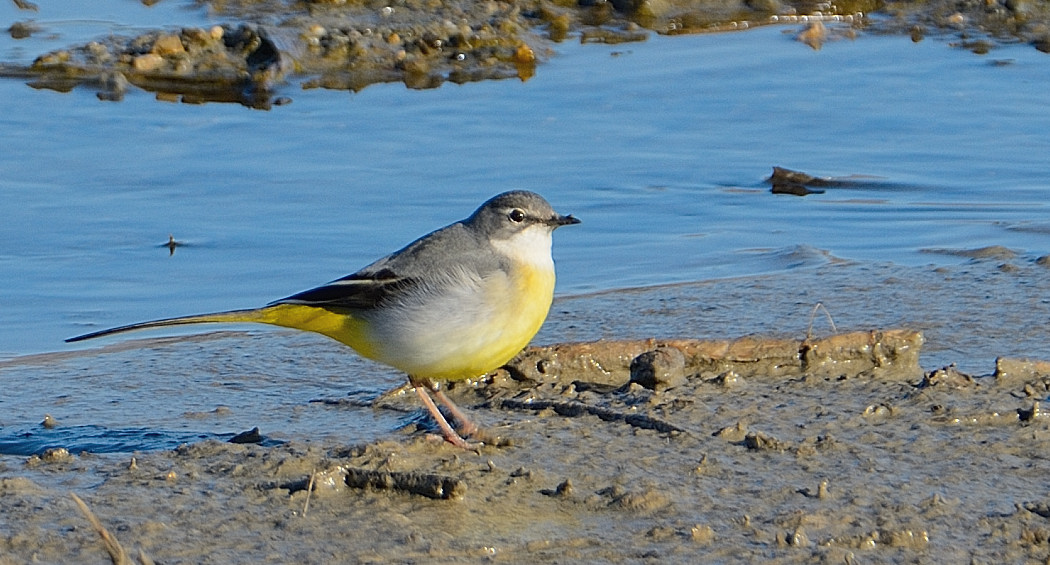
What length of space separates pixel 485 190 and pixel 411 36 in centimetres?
349

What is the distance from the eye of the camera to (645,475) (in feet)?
15.1

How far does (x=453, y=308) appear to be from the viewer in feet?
17.2

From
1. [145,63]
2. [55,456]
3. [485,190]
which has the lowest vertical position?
[55,456]

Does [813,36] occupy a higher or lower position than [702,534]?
higher

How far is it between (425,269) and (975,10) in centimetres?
917

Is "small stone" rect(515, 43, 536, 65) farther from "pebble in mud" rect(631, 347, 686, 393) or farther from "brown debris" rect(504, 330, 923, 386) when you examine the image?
"pebble in mud" rect(631, 347, 686, 393)

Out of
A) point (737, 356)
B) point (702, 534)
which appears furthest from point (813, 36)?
point (702, 534)

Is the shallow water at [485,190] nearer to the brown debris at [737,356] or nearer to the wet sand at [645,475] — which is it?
the brown debris at [737,356]

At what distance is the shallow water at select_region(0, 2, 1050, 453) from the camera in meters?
6.32

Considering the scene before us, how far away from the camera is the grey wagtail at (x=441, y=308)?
205 inches

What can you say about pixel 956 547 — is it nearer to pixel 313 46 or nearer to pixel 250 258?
pixel 250 258

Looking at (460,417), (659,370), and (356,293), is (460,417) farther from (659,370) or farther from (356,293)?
(659,370)

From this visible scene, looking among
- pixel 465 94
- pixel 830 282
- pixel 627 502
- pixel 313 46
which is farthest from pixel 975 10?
pixel 627 502

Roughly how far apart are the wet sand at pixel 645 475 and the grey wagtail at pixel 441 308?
250 mm
